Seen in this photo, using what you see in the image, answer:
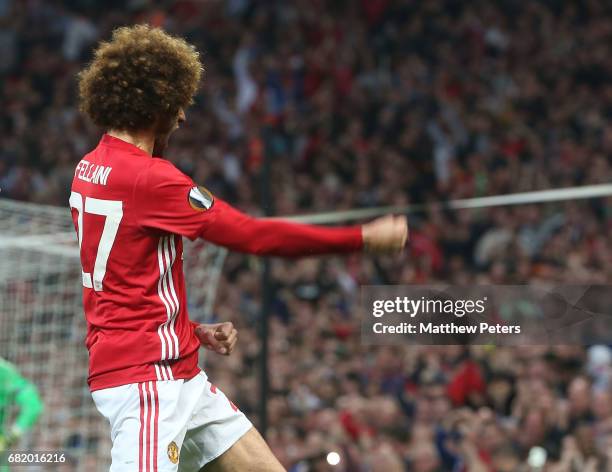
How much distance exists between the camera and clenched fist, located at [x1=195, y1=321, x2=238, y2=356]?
342 centimetres

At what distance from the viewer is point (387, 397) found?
776 centimetres

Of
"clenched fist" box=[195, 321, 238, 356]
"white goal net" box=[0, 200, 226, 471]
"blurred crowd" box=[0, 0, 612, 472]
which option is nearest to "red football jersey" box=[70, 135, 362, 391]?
"clenched fist" box=[195, 321, 238, 356]

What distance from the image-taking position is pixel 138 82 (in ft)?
10.4

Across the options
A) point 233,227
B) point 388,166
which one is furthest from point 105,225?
point 388,166

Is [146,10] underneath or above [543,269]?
above

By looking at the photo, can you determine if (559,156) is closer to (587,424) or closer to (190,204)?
(587,424)

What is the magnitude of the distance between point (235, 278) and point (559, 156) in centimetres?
325

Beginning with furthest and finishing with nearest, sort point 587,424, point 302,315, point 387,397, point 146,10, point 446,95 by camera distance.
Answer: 1. point 146,10
2. point 446,95
3. point 302,315
4. point 387,397
5. point 587,424

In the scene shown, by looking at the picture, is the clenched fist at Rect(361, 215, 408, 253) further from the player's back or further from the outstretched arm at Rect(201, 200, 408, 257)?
the player's back

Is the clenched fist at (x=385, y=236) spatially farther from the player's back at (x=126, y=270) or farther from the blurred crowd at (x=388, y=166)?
the blurred crowd at (x=388, y=166)

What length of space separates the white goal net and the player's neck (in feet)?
8.77

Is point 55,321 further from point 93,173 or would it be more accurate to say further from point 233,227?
point 233,227

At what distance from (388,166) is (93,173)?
28.0 feet

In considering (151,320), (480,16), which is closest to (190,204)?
(151,320)
